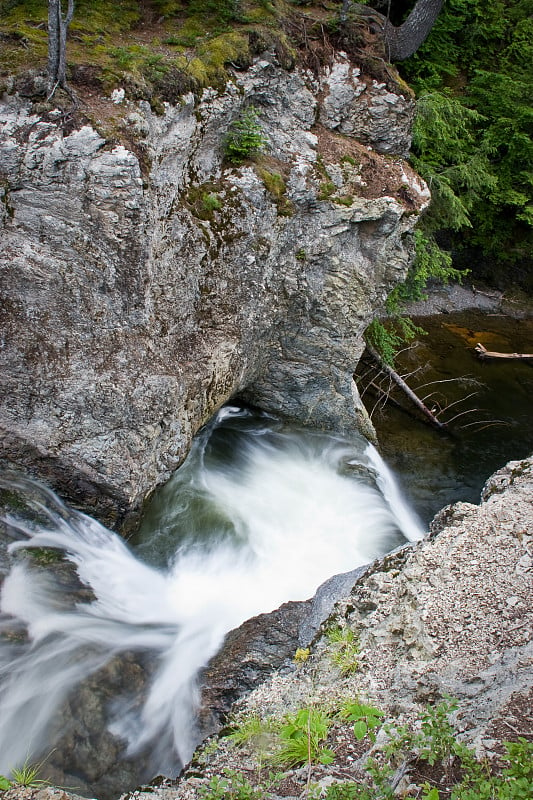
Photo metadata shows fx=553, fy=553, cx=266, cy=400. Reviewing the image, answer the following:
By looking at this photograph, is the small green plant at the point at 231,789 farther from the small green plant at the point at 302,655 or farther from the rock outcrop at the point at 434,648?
the small green plant at the point at 302,655

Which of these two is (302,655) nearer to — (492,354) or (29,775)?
(29,775)

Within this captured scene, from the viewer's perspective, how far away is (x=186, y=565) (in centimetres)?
729

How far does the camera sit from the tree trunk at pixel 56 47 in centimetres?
564

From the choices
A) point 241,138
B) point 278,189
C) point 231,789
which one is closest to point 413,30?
point 278,189

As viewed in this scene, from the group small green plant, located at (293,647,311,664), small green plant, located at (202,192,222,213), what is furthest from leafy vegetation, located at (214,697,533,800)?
small green plant, located at (202,192,222,213)

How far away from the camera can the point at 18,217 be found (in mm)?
6016

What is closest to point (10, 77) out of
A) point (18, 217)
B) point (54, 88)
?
point (54, 88)

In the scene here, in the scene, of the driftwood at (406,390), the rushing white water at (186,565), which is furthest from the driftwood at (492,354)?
the rushing white water at (186,565)

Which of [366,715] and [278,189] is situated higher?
[278,189]

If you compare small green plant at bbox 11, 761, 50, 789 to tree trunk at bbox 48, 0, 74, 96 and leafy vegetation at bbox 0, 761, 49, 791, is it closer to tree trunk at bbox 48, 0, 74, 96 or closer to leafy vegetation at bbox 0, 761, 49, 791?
leafy vegetation at bbox 0, 761, 49, 791

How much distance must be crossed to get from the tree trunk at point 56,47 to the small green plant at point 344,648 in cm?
608

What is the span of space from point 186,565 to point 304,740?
3.81m

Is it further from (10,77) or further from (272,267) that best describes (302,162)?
(10,77)

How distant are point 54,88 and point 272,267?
3.69 metres
